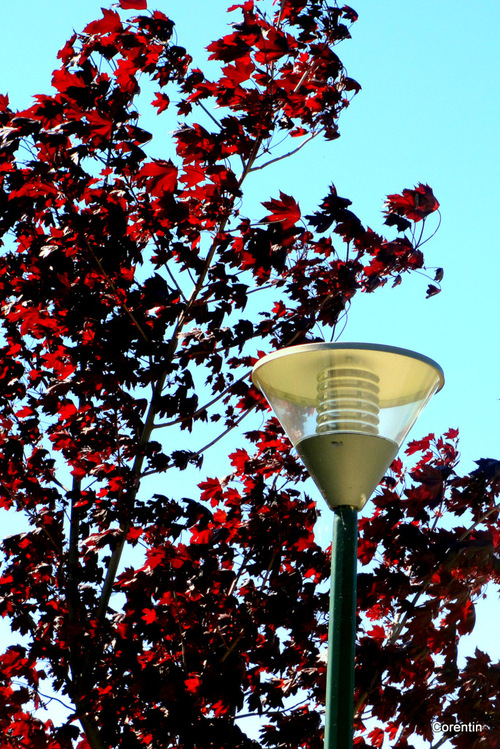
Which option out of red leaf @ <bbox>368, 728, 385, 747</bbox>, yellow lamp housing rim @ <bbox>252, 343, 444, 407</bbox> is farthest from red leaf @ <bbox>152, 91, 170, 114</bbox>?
red leaf @ <bbox>368, 728, 385, 747</bbox>

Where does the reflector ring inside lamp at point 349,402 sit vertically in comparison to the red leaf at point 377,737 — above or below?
above

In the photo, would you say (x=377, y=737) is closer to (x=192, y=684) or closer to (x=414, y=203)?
(x=192, y=684)

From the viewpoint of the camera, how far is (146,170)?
15.6 feet

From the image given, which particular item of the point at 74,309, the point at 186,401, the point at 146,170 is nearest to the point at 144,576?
the point at 186,401

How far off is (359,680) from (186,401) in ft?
5.55

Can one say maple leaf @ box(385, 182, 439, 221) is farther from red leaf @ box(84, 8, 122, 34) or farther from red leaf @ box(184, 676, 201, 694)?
red leaf @ box(184, 676, 201, 694)

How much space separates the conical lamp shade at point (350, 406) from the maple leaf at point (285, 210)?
1731mm

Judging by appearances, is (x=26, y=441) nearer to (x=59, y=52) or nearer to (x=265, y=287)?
(x=265, y=287)

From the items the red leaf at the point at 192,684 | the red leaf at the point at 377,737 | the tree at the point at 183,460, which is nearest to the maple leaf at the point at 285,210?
the tree at the point at 183,460

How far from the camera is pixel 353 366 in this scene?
10.4ft

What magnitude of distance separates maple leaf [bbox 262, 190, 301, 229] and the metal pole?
6.89ft

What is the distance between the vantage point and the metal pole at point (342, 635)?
9.71 ft

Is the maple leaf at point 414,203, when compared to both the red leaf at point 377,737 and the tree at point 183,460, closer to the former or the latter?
the tree at point 183,460

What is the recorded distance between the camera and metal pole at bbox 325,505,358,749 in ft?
9.71
